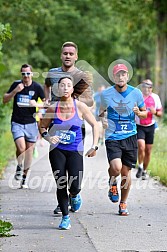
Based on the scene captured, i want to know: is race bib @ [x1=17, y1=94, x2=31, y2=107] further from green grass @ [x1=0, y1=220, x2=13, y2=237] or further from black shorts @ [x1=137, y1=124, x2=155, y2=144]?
green grass @ [x1=0, y1=220, x2=13, y2=237]

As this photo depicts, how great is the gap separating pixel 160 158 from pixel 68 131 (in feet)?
25.5

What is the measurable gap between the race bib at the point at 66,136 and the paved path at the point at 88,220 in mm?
1092

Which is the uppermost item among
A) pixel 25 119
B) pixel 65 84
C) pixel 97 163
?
pixel 65 84

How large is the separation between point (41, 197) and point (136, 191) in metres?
1.85

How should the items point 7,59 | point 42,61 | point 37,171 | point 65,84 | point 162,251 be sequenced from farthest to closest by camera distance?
point 42,61 → point 7,59 → point 37,171 → point 65,84 → point 162,251

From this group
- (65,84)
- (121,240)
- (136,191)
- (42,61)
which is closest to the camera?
(121,240)

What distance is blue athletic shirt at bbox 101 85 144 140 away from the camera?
10.7 metres

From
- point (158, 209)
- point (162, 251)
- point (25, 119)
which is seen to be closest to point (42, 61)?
point (25, 119)

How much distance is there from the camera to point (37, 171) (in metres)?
16.7

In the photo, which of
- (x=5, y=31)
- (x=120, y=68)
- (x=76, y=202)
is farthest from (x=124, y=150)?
(x=5, y=31)

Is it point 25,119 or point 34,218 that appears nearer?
point 34,218

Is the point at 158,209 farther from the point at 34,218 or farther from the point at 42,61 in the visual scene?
the point at 42,61

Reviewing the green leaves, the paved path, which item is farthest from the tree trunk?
the green leaves

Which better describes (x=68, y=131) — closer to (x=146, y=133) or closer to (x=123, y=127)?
(x=123, y=127)
